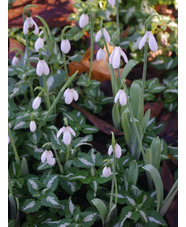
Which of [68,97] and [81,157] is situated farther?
[81,157]

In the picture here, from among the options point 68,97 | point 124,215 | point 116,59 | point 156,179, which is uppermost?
point 116,59

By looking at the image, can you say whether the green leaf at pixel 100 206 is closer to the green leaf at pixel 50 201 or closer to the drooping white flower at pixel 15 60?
the green leaf at pixel 50 201

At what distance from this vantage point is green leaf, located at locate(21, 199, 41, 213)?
49.9 inches

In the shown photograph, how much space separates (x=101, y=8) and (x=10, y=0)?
0.60 metres

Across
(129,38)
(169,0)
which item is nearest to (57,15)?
(129,38)

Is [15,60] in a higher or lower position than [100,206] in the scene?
higher

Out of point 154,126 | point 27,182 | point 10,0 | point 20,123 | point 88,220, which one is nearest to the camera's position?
point 88,220

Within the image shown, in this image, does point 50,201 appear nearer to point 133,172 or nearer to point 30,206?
point 30,206

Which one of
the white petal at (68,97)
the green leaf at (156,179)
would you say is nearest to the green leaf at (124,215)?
the green leaf at (156,179)

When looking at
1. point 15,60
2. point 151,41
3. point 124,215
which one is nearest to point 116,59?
point 151,41

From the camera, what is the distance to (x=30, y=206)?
1.28 meters

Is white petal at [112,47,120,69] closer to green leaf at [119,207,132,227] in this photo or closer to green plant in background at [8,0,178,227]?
green plant in background at [8,0,178,227]
